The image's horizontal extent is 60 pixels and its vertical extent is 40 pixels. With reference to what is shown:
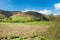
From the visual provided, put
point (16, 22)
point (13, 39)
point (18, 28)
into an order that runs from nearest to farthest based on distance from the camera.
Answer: point (13, 39) → point (18, 28) → point (16, 22)

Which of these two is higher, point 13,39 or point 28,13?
point 28,13

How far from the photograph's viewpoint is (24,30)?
390 inches

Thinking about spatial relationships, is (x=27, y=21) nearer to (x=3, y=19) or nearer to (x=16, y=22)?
(x=16, y=22)

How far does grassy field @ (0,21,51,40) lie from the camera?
948cm

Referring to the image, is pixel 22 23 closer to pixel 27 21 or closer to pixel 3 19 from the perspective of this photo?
pixel 27 21

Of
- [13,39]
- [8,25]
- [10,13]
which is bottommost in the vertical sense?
[13,39]

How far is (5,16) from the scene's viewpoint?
37.2 feet

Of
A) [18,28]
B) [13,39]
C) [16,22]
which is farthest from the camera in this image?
[16,22]

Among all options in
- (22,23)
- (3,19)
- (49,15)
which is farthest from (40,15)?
(3,19)

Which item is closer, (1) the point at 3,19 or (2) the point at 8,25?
(2) the point at 8,25

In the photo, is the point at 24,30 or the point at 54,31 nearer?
the point at 54,31

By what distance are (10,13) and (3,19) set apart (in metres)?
0.73

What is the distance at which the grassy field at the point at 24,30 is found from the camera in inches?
373

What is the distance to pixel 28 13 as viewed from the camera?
1153cm
